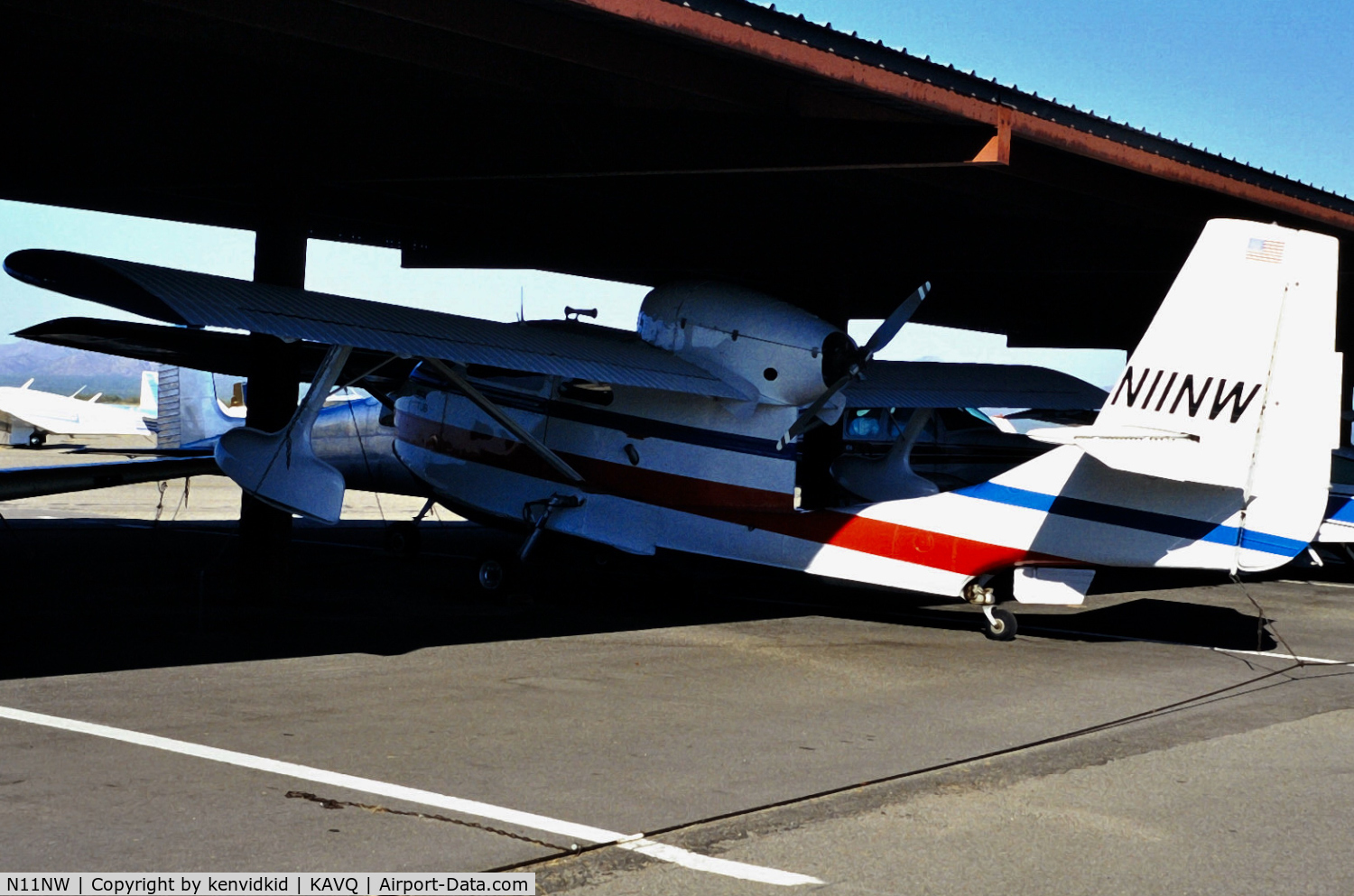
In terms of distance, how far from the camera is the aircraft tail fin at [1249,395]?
426 inches

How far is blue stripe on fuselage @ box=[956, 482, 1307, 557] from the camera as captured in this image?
1089 cm

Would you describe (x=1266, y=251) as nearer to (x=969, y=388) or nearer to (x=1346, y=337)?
(x=969, y=388)

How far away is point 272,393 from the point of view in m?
14.3

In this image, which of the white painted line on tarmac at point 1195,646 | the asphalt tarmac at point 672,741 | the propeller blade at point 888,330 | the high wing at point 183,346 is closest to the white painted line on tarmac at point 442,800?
the asphalt tarmac at point 672,741

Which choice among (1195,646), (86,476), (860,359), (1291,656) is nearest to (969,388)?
(860,359)

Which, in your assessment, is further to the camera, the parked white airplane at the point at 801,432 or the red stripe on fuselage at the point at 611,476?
the red stripe on fuselage at the point at 611,476

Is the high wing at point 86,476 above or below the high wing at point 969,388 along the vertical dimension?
below

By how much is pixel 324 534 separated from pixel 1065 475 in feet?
51.1

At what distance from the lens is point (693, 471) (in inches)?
539

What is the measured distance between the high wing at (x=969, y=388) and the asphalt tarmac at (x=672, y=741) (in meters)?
2.54

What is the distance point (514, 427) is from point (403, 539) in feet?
22.0

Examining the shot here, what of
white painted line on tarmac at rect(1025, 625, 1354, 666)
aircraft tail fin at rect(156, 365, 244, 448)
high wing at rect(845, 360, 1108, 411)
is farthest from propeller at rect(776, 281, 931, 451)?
aircraft tail fin at rect(156, 365, 244, 448)

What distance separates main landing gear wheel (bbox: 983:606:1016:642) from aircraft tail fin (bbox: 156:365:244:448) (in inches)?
701

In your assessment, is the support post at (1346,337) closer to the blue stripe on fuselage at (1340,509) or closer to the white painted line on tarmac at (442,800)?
the blue stripe on fuselage at (1340,509)
